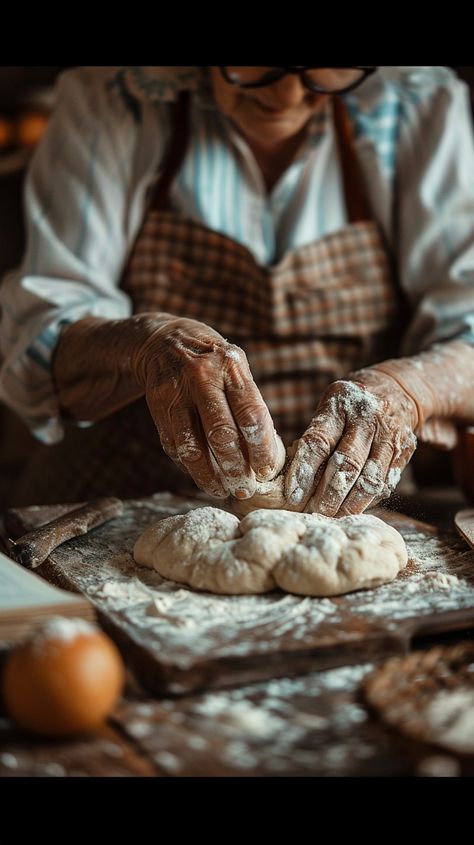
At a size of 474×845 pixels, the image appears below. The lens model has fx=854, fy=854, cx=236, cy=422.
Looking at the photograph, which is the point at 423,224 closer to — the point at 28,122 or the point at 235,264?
the point at 235,264

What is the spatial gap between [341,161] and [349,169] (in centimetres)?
3

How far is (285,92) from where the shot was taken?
→ 156cm

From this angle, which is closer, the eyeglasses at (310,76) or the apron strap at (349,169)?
the eyeglasses at (310,76)

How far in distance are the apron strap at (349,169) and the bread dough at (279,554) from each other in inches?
37.1

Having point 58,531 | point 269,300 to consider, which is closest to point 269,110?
point 269,300

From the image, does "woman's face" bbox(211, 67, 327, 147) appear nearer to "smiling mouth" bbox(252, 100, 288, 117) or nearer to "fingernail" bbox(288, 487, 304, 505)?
"smiling mouth" bbox(252, 100, 288, 117)

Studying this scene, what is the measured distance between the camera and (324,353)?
189 cm

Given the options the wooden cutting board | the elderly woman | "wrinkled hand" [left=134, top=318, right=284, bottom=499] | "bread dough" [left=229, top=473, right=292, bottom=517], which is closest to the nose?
the elderly woman

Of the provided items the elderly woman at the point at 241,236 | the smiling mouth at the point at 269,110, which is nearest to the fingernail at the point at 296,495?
the elderly woman at the point at 241,236

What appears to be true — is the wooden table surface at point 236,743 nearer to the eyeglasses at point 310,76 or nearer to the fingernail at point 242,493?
the fingernail at point 242,493

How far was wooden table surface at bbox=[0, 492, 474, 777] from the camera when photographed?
73 cm

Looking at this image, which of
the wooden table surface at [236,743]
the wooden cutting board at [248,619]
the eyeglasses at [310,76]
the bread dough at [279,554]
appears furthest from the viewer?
the eyeglasses at [310,76]

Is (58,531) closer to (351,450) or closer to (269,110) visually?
(351,450)

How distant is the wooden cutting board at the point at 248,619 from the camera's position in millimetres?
896
